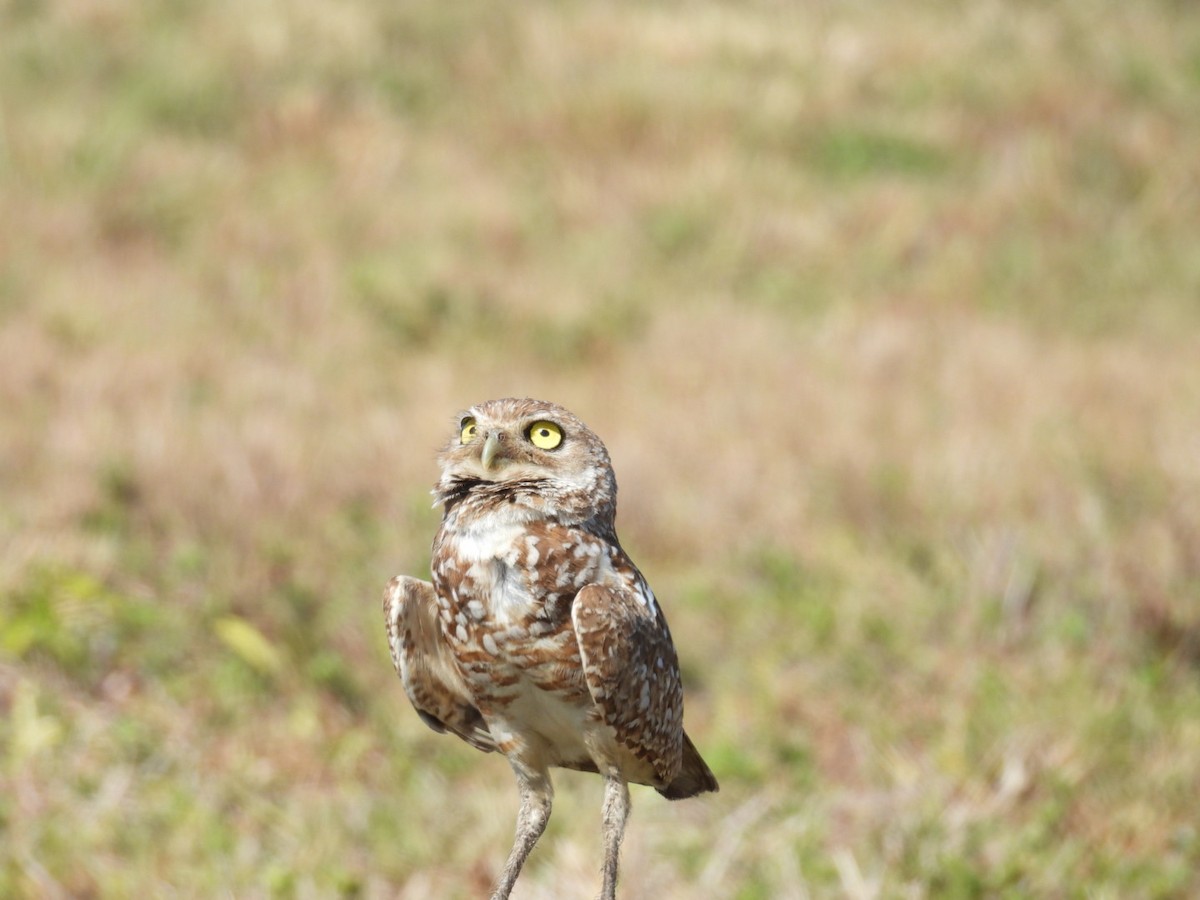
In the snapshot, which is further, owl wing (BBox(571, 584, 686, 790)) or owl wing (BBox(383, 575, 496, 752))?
owl wing (BBox(383, 575, 496, 752))

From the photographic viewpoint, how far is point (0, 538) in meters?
5.81

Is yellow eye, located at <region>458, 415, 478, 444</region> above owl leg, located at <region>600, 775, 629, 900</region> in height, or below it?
above

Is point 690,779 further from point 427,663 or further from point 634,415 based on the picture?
point 634,415

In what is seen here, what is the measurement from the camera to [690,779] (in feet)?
8.64

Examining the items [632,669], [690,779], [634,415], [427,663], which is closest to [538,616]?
[632,669]

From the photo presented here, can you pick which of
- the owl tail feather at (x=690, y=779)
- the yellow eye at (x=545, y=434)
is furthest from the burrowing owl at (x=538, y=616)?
the owl tail feather at (x=690, y=779)

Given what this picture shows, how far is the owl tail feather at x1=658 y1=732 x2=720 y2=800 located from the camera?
2.58 metres

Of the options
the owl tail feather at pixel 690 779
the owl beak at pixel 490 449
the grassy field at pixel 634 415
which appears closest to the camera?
the owl beak at pixel 490 449

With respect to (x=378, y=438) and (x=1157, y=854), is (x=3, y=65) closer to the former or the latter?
(x=378, y=438)

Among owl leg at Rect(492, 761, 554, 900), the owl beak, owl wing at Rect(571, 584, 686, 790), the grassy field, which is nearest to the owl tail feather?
owl wing at Rect(571, 584, 686, 790)

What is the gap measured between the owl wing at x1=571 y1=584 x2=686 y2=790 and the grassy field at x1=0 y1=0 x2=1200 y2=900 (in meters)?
2.14

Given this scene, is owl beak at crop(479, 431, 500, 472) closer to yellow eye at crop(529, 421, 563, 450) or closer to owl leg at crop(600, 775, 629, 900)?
yellow eye at crop(529, 421, 563, 450)

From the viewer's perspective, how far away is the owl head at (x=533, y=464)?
220cm

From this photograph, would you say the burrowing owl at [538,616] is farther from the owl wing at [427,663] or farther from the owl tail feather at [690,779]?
the owl tail feather at [690,779]
